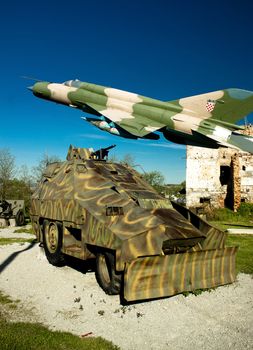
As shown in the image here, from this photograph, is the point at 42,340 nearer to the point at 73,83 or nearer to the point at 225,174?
the point at 73,83

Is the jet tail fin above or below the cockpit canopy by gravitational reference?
below

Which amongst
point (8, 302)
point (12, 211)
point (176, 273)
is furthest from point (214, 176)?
point (8, 302)

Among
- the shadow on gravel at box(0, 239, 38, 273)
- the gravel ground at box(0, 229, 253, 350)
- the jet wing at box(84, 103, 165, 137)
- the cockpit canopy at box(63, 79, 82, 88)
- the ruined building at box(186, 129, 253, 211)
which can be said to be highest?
the cockpit canopy at box(63, 79, 82, 88)

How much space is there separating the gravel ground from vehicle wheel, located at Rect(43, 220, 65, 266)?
0.44 metres

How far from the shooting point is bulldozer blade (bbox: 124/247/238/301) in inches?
203

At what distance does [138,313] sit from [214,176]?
Result: 816 inches

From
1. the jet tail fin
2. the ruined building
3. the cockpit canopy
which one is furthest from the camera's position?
the ruined building

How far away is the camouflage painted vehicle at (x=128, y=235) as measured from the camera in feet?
17.8

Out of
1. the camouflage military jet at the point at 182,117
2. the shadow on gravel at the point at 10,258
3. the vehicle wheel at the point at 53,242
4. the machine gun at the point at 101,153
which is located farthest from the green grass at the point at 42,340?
the camouflage military jet at the point at 182,117

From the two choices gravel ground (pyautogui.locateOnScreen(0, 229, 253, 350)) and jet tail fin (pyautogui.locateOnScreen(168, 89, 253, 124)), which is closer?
gravel ground (pyautogui.locateOnScreen(0, 229, 253, 350))

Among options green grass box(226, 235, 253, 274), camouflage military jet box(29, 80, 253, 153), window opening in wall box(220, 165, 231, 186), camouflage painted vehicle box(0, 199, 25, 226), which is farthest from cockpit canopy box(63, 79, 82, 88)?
window opening in wall box(220, 165, 231, 186)

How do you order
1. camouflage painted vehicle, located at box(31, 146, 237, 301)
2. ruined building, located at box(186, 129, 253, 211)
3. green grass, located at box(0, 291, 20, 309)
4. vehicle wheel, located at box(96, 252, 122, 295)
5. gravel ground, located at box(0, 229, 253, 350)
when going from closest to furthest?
gravel ground, located at box(0, 229, 253, 350)
camouflage painted vehicle, located at box(31, 146, 237, 301)
green grass, located at box(0, 291, 20, 309)
vehicle wheel, located at box(96, 252, 122, 295)
ruined building, located at box(186, 129, 253, 211)

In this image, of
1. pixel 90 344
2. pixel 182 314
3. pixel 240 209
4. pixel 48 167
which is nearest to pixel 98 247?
pixel 182 314

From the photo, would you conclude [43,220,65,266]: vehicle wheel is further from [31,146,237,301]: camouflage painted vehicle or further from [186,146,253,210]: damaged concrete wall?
[186,146,253,210]: damaged concrete wall
